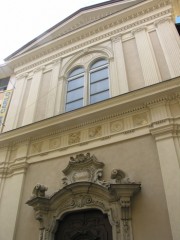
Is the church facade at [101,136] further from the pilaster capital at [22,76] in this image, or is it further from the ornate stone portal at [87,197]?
the pilaster capital at [22,76]

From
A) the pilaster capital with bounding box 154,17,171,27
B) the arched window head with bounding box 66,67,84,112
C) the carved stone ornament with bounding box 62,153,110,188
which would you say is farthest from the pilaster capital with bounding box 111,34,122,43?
the carved stone ornament with bounding box 62,153,110,188

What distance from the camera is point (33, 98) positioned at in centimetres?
978

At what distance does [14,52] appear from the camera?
1262 centimetres

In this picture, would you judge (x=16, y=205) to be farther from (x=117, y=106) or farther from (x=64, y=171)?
(x=117, y=106)

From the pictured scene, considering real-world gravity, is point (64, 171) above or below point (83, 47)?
below

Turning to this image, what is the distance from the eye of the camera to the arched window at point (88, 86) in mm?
8555

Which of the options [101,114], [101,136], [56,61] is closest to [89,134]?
[101,136]

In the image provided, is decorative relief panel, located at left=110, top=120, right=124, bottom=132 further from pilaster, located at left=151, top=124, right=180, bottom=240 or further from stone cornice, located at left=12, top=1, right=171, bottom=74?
stone cornice, located at left=12, top=1, right=171, bottom=74

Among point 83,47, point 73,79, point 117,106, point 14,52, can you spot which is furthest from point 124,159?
point 14,52

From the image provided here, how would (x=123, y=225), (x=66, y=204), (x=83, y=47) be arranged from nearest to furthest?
(x=123, y=225)
(x=66, y=204)
(x=83, y=47)

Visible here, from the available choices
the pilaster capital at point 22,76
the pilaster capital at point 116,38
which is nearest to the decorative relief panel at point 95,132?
the pilaster capital at point 116,38

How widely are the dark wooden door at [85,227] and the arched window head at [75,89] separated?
3.85 m

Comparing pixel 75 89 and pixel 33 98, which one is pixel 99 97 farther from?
pixel 33 98

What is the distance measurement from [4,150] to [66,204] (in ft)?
11.0
